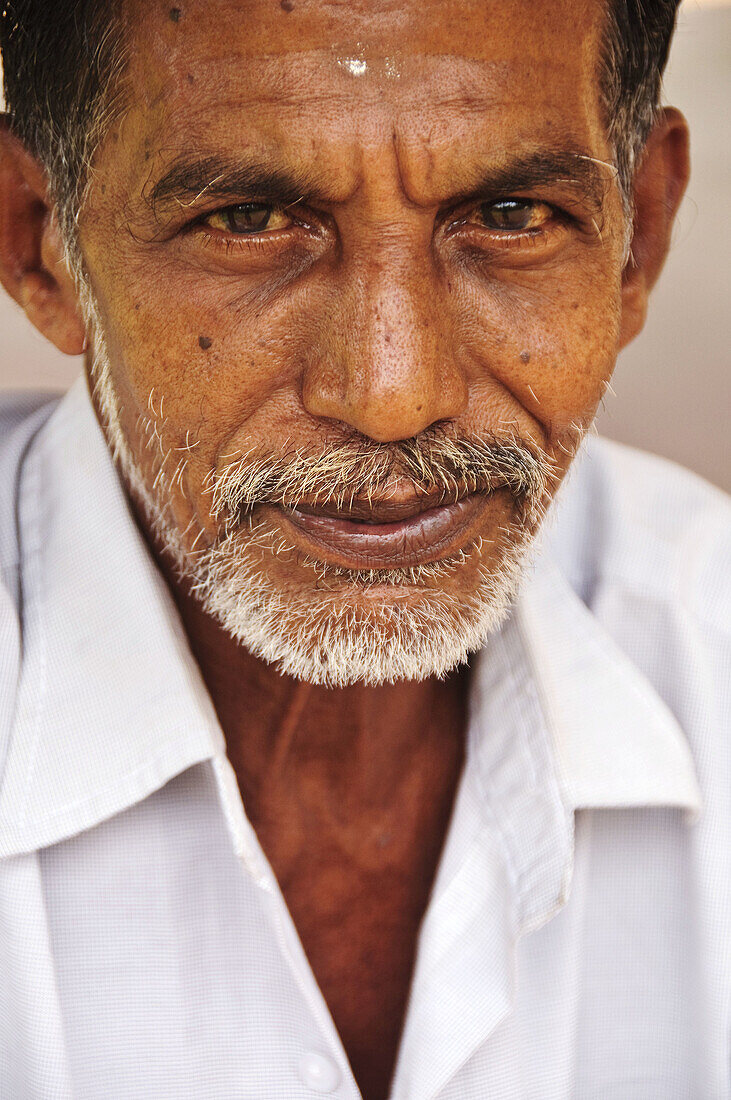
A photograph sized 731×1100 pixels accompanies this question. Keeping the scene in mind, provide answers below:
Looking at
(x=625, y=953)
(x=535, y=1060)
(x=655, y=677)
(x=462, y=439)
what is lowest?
(x=535, y=1060)

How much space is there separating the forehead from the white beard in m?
0.33

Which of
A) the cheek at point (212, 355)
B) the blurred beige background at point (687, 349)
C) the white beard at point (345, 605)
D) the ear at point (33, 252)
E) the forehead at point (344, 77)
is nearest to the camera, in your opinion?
the forehead at point (344, 77)

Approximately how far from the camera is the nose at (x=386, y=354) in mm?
1058

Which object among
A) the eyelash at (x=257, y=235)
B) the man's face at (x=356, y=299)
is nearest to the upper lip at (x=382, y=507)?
the man's face at (x=356, y=299)

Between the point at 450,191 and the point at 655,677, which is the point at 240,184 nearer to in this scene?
the point at 450,191

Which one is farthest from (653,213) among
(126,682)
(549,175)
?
(126,682)

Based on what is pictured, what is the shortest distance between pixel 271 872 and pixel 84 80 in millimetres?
989

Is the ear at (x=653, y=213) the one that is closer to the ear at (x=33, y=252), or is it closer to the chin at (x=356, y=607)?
the chin at (x=356, y=607)

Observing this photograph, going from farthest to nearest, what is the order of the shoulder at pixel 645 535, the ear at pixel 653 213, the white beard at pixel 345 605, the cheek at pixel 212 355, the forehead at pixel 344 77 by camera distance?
the shoulder at pixel 645 535 < the ear at pixel 653 213 < the white beard at pixel 345 605 < the cheek at pixel 212 355 < the forehead at pixel 344 77

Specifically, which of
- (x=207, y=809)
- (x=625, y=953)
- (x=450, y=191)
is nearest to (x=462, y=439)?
(x=450, y=191)

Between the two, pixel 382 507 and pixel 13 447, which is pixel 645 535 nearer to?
pixel 382 507

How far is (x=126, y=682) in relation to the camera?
1.32 m

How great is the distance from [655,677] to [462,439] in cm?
66

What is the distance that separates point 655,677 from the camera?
1631 mm
